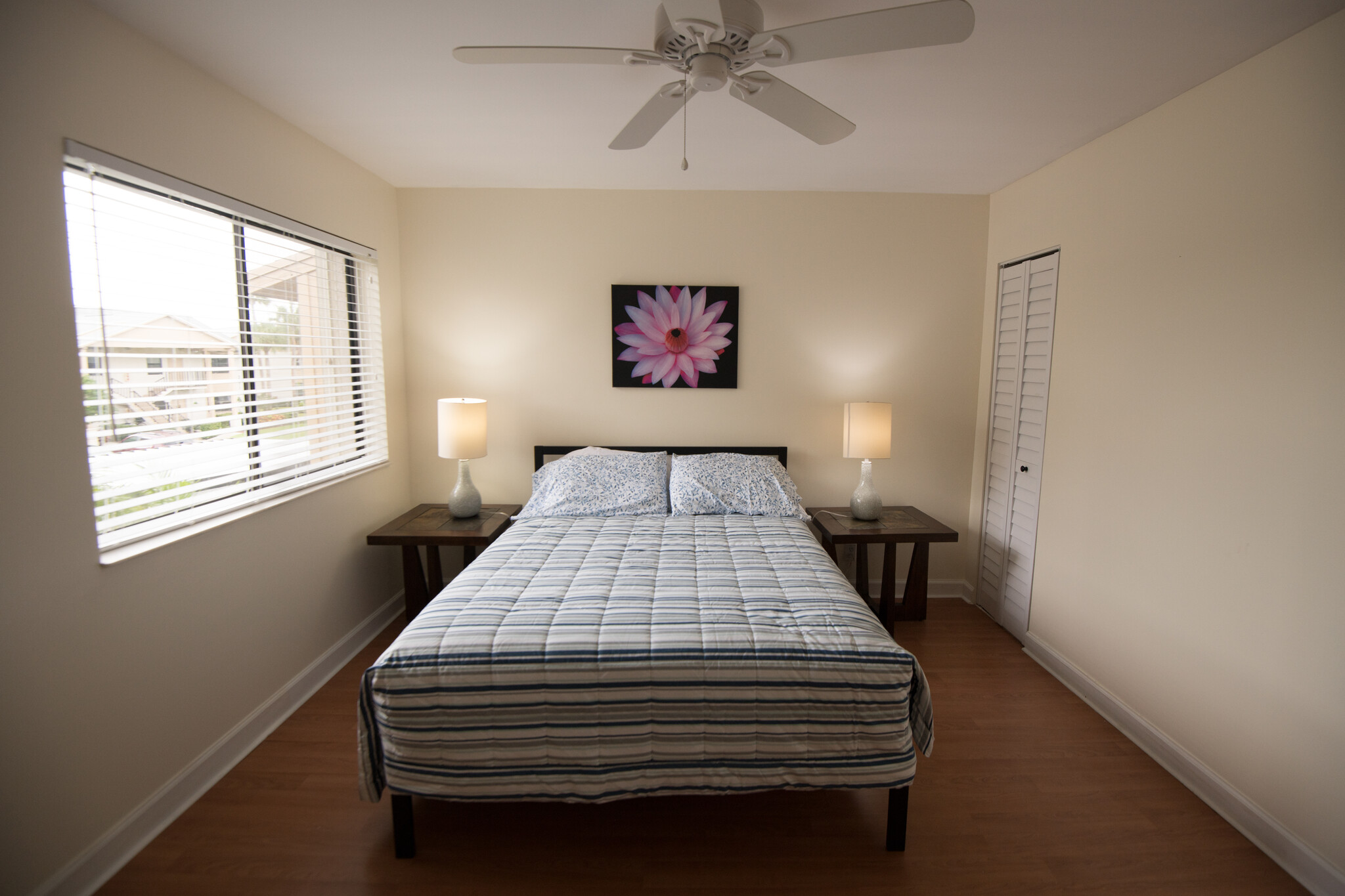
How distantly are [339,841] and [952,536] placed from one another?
2.88 metres

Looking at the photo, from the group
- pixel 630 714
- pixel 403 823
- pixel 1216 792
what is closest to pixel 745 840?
pixel 630 714

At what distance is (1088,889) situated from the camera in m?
1.71

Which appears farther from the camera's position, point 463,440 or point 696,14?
point 463,440

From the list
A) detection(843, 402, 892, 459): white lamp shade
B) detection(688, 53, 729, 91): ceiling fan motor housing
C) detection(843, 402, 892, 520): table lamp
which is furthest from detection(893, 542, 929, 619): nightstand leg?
detection(688, 53, 729, 91): ceiling fan motor housing

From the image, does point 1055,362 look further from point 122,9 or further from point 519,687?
point 122,9

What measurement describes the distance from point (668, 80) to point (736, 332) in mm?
1599

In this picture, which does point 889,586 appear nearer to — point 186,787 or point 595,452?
point 595,452

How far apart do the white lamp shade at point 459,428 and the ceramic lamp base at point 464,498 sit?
0.10 m

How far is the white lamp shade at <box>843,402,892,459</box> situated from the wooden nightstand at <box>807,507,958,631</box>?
0.38 m

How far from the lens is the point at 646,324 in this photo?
3.53 meters

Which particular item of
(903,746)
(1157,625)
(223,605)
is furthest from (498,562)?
(1157,625)

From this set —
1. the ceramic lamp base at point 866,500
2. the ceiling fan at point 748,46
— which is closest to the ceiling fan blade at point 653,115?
the ceiling fan at point 748,46

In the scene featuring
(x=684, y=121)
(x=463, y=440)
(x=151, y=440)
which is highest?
(x=684, y=121)

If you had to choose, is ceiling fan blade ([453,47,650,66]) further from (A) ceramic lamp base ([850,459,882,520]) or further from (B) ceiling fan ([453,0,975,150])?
(A) ceramic lamp base ([850,459,882,520])
